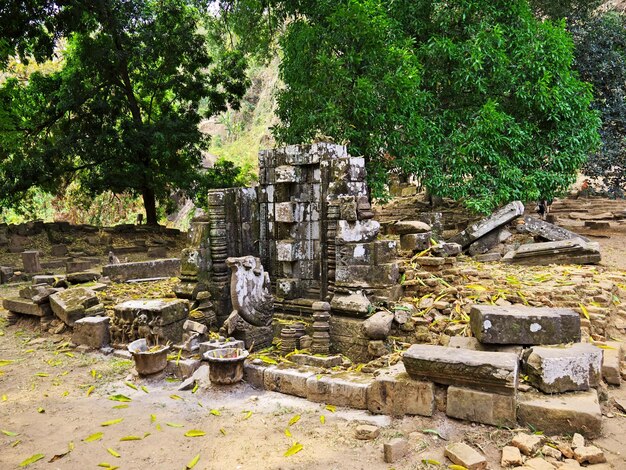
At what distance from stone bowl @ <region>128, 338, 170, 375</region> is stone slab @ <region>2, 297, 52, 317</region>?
356 cm

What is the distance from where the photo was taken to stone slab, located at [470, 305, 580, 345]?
4.98 metres

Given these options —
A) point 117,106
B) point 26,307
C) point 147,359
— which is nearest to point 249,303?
point 147,359

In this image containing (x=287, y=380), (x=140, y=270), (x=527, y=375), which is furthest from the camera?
(x=140, y=270)

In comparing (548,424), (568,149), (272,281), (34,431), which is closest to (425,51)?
(568,149)

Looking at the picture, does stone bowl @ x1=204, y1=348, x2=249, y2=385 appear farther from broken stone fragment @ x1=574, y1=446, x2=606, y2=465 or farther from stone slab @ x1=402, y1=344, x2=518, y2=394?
broken stone fragment @ x1=574, y1=446, x2=606, y2=465

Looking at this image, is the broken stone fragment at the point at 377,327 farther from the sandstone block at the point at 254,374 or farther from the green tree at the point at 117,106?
the green tree at the point at 117,106

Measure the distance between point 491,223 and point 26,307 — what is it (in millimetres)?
9959

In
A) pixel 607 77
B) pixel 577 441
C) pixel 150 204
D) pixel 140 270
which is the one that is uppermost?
pixel 607 77

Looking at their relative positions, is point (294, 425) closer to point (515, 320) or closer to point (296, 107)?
point (515, 320)

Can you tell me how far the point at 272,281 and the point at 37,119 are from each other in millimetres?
12904

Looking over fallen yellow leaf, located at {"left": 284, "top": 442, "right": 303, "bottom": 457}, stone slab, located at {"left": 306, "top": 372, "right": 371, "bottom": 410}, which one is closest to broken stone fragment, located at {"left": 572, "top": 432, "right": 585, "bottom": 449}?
stone slab, located at {"left": 306, "top": 372, "right": 371, "bottom": 410}

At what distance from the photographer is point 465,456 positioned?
3836mm

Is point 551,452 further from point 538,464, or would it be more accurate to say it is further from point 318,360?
point 318,360

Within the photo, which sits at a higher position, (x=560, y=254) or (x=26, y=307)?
(x=560, y=254)
